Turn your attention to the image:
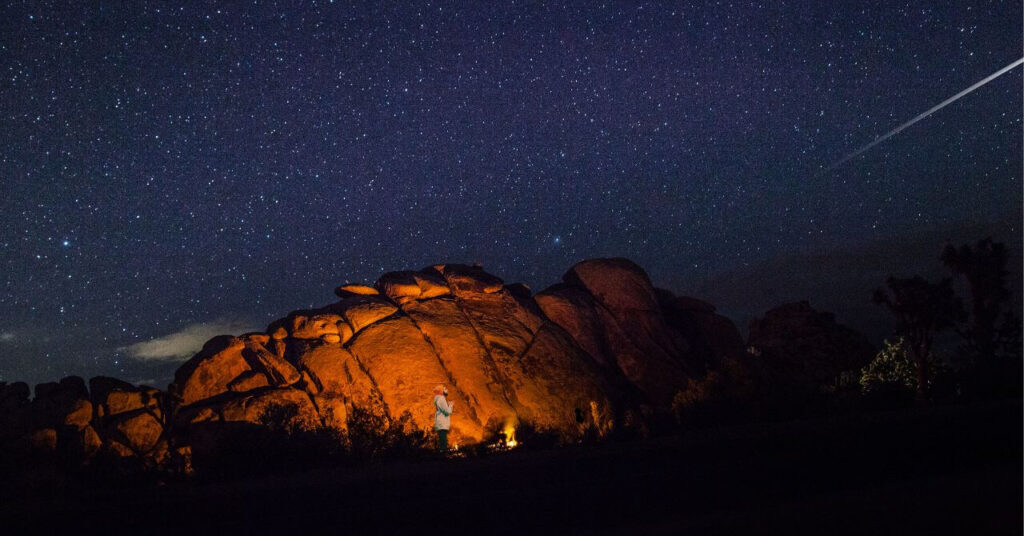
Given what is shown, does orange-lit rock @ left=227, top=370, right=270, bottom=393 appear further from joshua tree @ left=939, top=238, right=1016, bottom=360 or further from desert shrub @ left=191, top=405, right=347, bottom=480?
joshua tree @ left=939, top=238, right=1016, bottom=360

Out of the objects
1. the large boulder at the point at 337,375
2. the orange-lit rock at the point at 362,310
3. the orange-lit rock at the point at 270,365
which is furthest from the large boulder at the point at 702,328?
the orange-lit rock at the point at 270,365

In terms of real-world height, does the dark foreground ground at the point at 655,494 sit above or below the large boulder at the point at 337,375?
below

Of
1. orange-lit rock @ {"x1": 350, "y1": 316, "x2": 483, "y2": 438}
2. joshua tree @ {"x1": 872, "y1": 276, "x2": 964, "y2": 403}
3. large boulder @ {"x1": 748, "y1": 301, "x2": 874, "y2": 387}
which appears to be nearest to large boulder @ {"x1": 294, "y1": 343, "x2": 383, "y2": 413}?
orange-lit rock @ {"x1": 350, "y1": 316, "x2": 483, "y2": 438}

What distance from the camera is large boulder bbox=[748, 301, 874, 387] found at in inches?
1171

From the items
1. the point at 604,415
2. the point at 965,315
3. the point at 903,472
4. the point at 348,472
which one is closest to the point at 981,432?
the point at 903,472

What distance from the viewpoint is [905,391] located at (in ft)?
83.0

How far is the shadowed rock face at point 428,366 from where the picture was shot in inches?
722

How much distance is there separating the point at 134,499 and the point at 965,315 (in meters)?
31.8

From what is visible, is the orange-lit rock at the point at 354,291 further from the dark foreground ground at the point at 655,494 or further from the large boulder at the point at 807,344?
the large boulder at the point at 807,344

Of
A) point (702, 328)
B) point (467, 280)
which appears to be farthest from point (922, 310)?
point (467, 280)

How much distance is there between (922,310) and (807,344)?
191 inches

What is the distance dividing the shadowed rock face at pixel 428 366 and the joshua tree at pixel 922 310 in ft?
24.1

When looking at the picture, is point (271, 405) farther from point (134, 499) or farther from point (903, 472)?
point (903, 472)

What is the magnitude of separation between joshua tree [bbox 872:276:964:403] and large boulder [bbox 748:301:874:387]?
2047 millimetres
